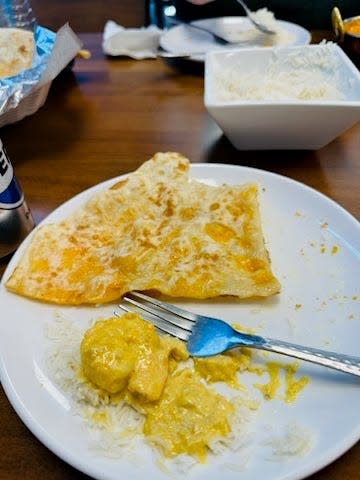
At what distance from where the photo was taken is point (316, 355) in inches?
31.6

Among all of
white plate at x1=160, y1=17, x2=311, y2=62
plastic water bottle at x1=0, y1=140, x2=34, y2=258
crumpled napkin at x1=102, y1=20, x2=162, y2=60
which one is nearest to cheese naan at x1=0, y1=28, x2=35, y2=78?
crumpled napkin at x1=102, y1=20, x2=162, y2=60

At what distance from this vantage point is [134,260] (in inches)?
42.0

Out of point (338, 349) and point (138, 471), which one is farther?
point (338, 349)

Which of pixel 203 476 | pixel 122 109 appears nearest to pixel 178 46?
pixel 122 109

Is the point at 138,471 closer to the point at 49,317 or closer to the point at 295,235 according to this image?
the point at 49,317

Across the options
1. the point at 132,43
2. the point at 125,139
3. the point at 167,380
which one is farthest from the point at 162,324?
the point at 132,43

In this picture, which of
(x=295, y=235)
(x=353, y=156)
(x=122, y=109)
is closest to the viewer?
(x=295, y=235)

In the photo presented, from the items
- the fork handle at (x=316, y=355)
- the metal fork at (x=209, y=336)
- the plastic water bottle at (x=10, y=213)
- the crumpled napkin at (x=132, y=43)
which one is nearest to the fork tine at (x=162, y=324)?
the metal fork at (x=209, y=336)

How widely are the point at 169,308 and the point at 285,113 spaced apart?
2.32 ft

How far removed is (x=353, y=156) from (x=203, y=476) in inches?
45.1

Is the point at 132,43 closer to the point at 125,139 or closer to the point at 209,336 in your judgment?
the point at 125,139

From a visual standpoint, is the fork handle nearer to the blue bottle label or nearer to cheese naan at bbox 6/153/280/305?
cheese naan at bbox 6/153/280/305

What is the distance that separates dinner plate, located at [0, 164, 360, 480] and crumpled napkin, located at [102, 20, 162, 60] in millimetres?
1211

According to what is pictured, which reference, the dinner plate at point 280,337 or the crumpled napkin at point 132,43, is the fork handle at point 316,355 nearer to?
the dinner plate at point 280,337
